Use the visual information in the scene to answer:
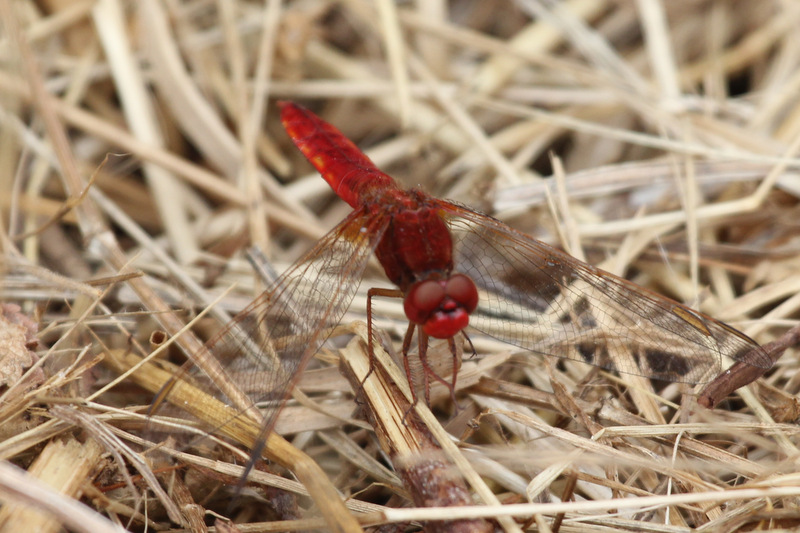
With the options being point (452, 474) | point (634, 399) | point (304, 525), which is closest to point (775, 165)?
point (634, 399)

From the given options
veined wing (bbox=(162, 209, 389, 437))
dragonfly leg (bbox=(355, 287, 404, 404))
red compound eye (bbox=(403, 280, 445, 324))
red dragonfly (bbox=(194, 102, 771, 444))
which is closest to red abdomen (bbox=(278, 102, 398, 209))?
red dragonfly (bbox=(194, 102, 771, 444))

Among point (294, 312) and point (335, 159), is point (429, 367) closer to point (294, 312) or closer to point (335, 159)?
point (294, 312)

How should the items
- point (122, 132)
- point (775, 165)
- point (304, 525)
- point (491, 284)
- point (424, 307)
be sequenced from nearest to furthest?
point (304, 525), point (424, 307), point (491, 284), point (775, 165), point (122, 132)

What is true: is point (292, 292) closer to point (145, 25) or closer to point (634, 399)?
point (634, 399)

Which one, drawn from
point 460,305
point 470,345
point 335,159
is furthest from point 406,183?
point 460,305

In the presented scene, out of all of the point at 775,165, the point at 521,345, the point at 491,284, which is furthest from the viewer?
the point at 775,165

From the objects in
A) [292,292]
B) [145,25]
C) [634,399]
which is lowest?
[292,292]

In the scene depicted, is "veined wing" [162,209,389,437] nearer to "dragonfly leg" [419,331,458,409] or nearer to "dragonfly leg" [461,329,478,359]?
"dragonfly leg" [419,331,458,409]

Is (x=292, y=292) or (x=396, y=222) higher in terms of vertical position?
(x=396, y=222)
